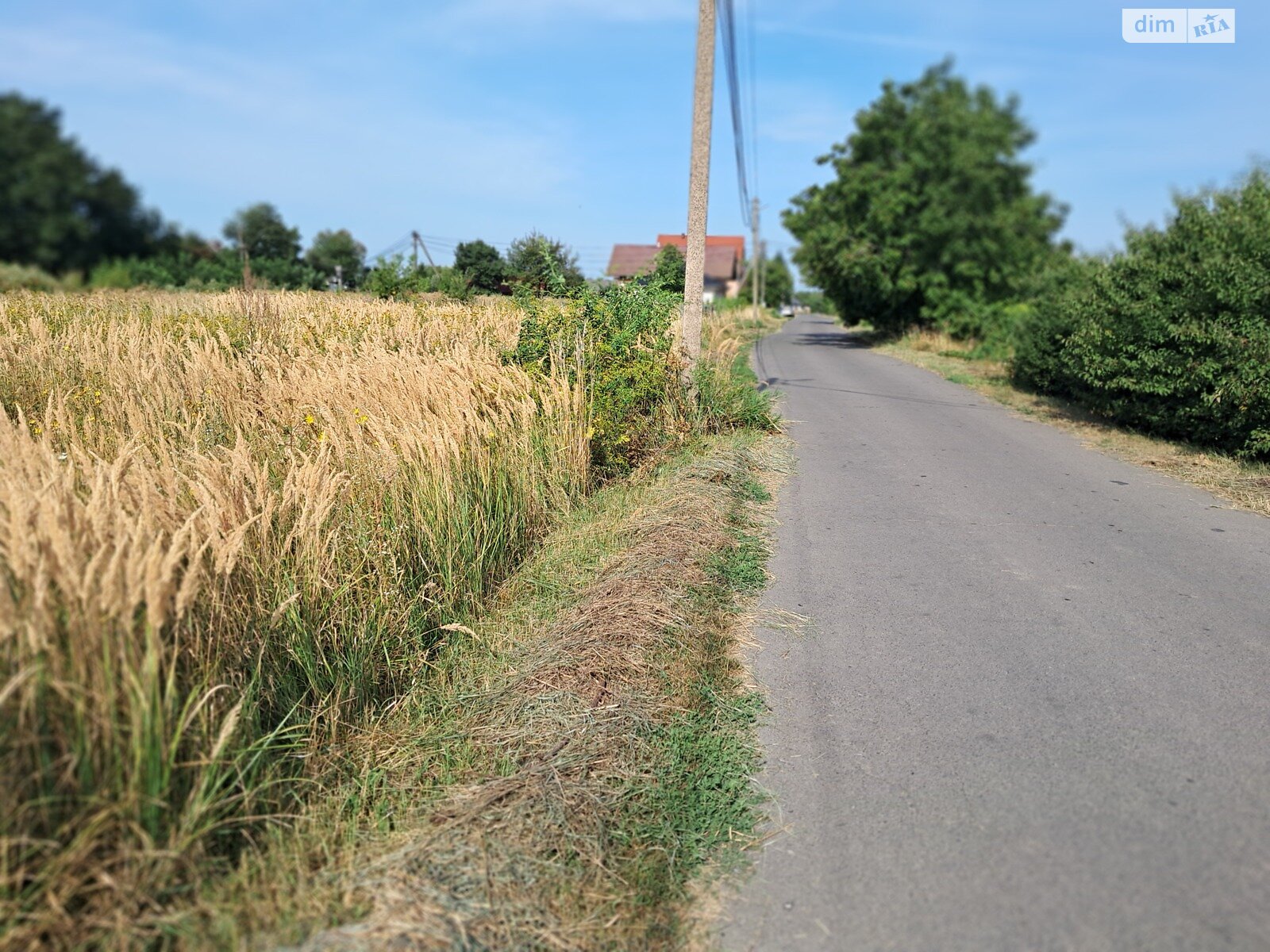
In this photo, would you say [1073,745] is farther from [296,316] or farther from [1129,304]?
[296,316]

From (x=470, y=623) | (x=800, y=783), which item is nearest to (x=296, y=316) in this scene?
(x=470, y=623)

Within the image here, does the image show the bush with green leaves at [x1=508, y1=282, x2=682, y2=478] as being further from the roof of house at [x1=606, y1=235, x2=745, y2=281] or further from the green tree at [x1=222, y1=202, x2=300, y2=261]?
the roof of house at [x1=606, y1=235, x2=745, y2=281]

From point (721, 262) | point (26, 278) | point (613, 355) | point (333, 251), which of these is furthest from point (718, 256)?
point (26, 278)

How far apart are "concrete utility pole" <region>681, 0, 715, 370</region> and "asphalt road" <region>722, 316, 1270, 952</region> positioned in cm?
384

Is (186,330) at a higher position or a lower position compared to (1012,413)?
higher

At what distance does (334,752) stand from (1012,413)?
11.7 meters

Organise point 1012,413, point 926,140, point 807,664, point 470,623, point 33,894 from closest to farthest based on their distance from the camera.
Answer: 1. point 33,894
2. point 807,664
3. point 470,623
4. point 1012,413
5. point 926,140

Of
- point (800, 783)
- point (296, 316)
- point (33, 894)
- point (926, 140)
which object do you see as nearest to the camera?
point (33, 894)

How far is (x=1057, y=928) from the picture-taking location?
2.37 m

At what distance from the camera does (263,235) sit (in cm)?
279

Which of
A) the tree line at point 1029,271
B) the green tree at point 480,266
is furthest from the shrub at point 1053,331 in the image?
the green tree at point 480,266

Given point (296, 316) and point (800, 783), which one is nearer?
point (800, 783)

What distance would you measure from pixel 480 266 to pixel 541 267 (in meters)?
6.32

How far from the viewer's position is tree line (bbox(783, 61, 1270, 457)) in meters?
8.81
